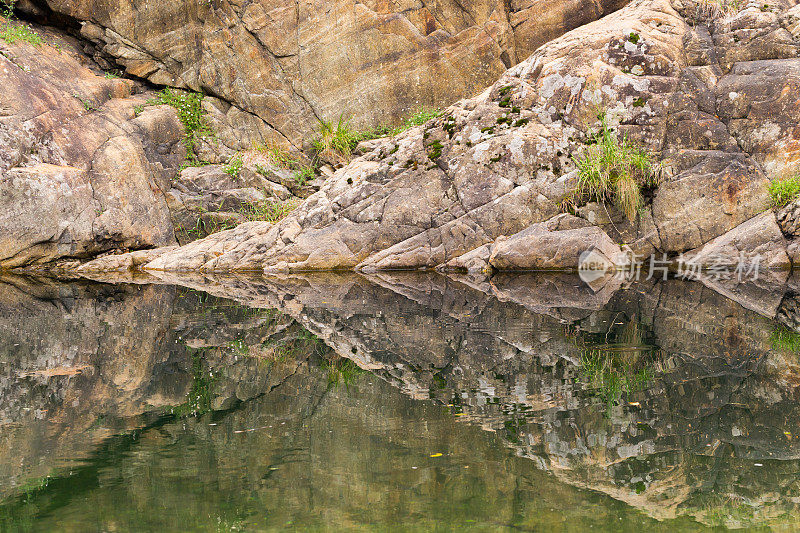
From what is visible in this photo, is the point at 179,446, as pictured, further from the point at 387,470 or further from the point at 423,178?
the point at 423,178

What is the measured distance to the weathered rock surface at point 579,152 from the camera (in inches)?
456

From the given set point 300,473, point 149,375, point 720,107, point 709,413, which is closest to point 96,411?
point 149,375

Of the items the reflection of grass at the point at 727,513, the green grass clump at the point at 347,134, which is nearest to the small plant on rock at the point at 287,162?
the green grass clump at the point at 347,134

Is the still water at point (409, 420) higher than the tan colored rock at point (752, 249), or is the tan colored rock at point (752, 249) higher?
the still water at point (409, 420)

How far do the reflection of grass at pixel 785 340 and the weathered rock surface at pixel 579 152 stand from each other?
5.75 metres

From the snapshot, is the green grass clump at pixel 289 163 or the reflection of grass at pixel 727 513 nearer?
the reflection of grass at pixel 727 513

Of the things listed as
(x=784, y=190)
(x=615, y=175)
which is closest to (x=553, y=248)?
(x=615, y=175)

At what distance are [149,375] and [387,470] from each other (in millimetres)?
2857

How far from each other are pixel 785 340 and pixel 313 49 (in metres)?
14.0

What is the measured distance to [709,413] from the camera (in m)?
3.87

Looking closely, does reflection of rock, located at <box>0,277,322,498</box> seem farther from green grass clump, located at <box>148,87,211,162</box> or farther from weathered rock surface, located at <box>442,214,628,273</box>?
green grass clump, located at <box>148,87,211,162</box>

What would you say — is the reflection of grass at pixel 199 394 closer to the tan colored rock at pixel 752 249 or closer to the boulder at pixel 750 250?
the boulder at pixel 750 250

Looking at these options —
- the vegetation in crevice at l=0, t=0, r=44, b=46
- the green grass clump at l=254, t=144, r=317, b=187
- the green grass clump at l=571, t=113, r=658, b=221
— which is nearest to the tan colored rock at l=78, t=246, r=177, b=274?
the green grass clump at l=254, t=144, r=317, b=187

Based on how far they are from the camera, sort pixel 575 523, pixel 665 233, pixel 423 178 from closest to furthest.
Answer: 1. pixel 575 523
2. pixel 665 233
3. pixel 423 178
